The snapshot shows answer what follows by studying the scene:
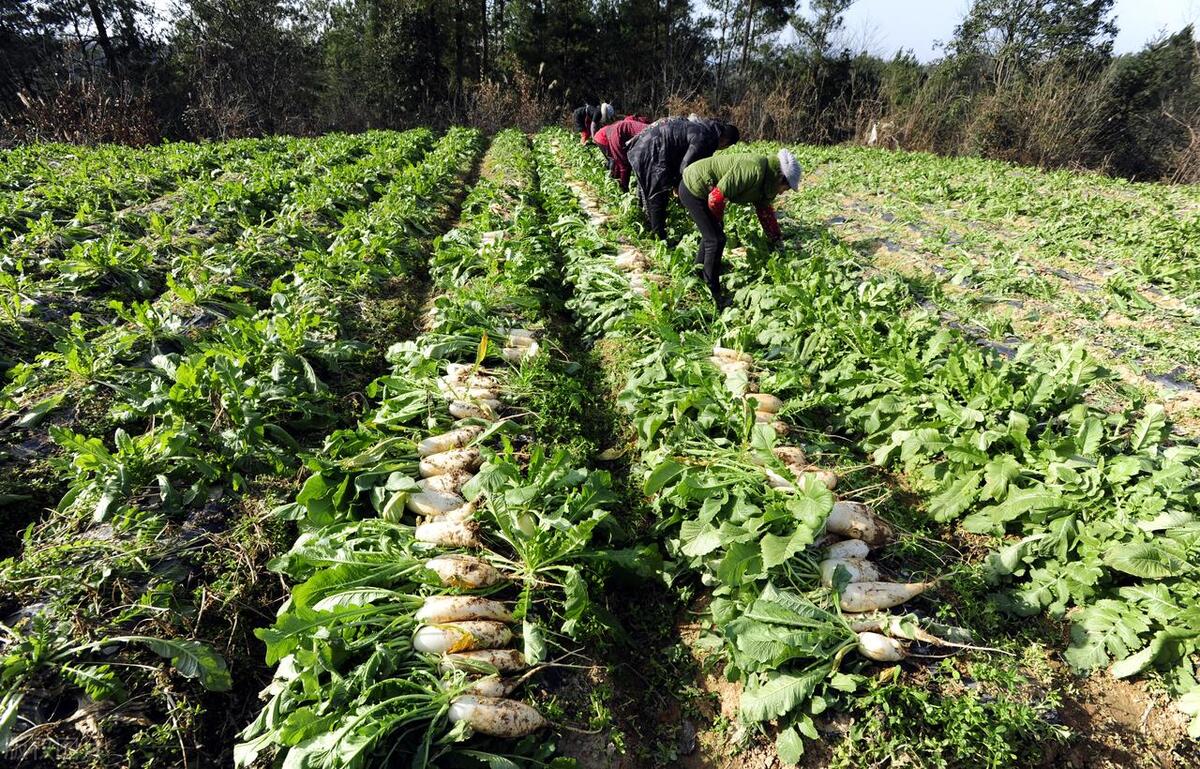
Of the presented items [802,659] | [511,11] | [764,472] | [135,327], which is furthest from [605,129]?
[511,11]

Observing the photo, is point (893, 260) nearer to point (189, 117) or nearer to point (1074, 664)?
point (1074, 664)

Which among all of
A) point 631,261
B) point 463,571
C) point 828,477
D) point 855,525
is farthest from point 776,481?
point 631,261

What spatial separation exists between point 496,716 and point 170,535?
1.93 metres

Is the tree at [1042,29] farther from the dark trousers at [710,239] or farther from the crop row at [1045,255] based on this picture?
the dark trousers at [710,239]

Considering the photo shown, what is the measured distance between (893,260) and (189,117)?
951 inches

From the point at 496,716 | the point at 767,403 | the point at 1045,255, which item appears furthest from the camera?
the point at 1045,255

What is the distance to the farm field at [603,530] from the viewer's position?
218cm

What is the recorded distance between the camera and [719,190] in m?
5.27

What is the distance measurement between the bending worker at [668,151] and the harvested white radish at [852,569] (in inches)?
179

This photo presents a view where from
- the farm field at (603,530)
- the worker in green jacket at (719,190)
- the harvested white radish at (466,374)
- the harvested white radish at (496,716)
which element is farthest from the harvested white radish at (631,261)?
the harvested white radish at (496,716)

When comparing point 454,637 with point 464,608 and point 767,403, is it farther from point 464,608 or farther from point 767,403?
point 767,403

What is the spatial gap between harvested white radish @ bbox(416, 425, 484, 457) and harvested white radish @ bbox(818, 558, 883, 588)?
6.62 ft

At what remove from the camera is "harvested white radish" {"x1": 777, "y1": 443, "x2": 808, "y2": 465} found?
3178 millimetres

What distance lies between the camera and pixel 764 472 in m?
2.97
